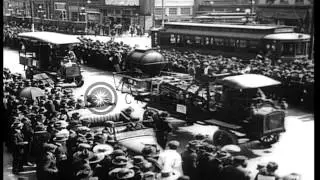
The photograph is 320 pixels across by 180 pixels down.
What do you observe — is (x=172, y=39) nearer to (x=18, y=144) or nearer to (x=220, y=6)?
(x=18, y=144)

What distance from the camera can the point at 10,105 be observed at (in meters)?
11.9

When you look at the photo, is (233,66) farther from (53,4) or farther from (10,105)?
(53,4)

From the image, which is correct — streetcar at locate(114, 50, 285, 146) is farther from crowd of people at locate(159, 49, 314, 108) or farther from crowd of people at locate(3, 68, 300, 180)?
crowd of people at locate(3, 68, 300, 180)

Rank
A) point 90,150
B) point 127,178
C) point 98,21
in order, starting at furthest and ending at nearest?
point 98,21 → point 90,150 → point 127,178

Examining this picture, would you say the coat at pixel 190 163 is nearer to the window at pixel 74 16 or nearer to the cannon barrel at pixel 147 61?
the cannon barrel at pixel 147 61

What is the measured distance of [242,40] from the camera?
2544 centimetres

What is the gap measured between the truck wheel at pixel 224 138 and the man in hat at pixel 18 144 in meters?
4.99

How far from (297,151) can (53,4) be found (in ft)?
185

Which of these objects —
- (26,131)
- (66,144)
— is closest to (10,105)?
(26,131)

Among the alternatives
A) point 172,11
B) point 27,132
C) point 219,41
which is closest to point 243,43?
point 219,41

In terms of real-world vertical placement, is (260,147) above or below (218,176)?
below

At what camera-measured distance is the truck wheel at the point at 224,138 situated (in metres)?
11.3

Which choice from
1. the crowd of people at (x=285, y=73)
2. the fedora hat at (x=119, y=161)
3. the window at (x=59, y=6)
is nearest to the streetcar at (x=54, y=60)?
the crowd of people at (x=285, y=73)

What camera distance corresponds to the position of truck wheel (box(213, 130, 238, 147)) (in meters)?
11.3
